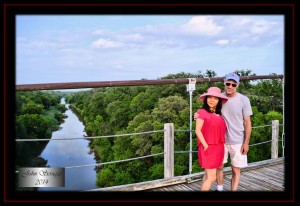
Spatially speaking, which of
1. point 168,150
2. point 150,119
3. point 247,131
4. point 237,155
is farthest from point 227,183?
point 150,119

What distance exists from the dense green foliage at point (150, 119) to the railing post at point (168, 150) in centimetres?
1094

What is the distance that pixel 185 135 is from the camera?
801 inches

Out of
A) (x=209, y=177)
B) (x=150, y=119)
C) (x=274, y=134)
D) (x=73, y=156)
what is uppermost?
(x=274, y=134)

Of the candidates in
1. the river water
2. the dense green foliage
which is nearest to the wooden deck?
the dense green foliage

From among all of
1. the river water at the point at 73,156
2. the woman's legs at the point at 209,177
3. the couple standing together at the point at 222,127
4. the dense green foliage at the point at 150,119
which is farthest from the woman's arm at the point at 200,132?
the river water at the point at 73,156

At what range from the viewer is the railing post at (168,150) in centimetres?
288

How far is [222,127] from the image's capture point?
2.16m

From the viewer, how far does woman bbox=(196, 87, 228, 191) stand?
212 centimetres

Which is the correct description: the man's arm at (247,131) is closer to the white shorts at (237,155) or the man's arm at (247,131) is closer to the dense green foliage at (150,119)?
the white shorts at (237,155)

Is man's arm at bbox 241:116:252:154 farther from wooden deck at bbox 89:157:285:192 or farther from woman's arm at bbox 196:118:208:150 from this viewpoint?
wooden deck at bbox 89:157:285:192

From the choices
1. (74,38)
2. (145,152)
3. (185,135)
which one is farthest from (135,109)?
(74,38)

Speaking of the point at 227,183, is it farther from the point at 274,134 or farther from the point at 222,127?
the point at 274,134

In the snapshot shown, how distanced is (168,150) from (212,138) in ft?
2.72
